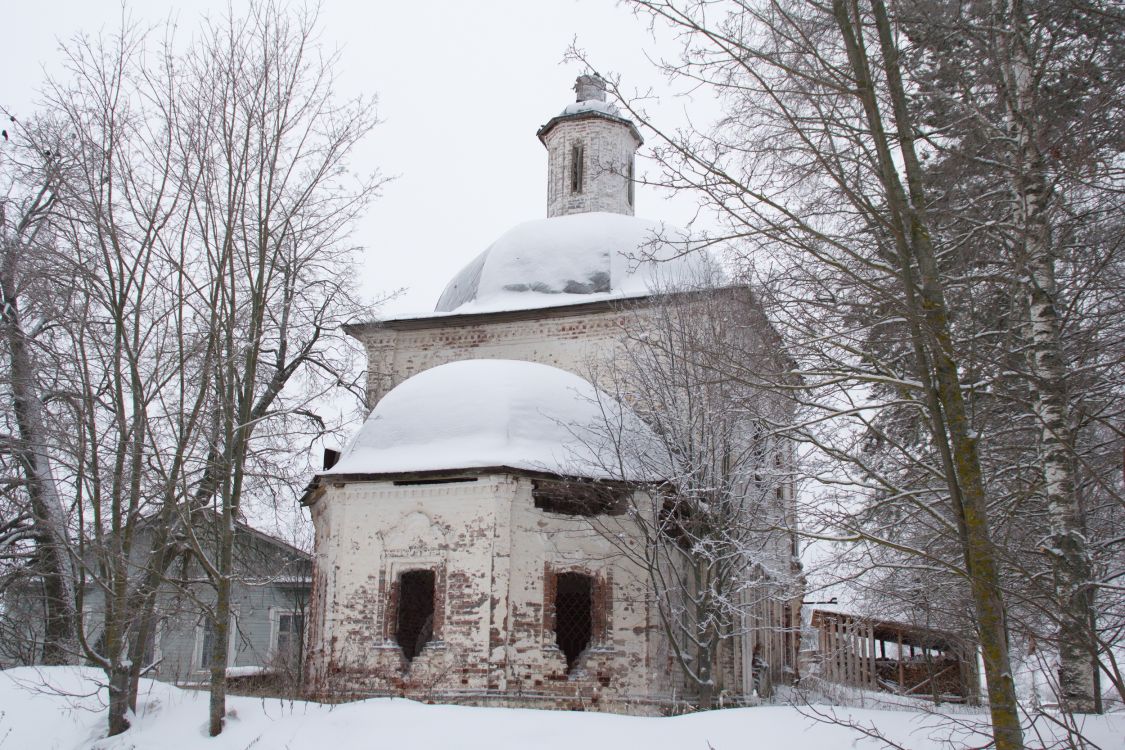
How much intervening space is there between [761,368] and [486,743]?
4265mm

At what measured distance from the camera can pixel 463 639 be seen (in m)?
12.4

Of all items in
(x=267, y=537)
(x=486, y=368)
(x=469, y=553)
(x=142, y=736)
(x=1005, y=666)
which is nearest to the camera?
(x=1005, y=666)

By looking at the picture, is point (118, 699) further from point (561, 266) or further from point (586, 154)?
point (586, 154)

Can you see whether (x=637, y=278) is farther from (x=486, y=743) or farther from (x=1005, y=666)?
(x=1005, y=666)

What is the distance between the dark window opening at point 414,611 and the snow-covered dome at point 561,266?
5.60 m

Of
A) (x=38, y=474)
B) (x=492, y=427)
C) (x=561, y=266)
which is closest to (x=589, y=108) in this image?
(x=561, y=266)

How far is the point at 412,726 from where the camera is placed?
8.95m

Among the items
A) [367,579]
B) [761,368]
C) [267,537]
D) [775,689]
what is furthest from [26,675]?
[775,689]

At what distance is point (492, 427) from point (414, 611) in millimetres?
2918

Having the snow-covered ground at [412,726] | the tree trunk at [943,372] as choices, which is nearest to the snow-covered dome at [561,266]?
the snow-covered ground at [412,726]

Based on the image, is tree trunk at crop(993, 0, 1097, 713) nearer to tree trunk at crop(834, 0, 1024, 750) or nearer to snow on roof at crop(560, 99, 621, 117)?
tree trunk at crop(834, 0, 1024, 750)

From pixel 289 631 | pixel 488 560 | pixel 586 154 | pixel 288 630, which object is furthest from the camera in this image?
pixel 288 630

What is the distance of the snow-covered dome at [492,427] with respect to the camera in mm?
13164

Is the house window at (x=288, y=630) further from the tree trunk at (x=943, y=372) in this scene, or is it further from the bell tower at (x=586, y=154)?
the tree trunk at (x=943, y=372)
